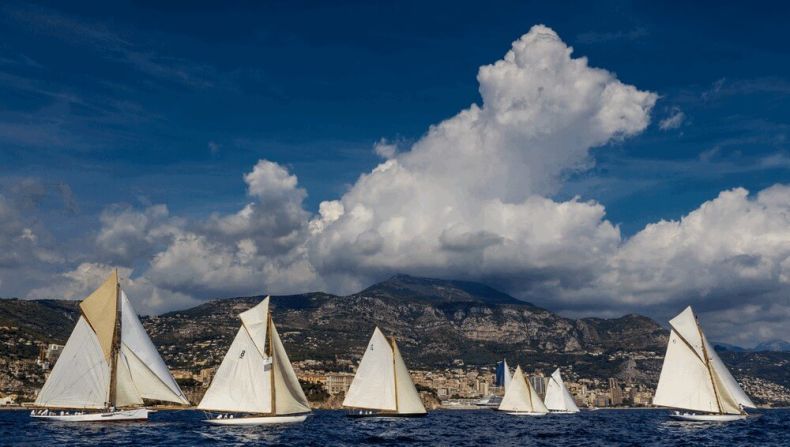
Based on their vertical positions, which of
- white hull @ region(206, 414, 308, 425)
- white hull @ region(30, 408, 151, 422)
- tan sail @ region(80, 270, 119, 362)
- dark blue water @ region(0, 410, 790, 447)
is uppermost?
tan sail @ region(80, 270, 119, 362)

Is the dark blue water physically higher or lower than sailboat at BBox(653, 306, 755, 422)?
lower

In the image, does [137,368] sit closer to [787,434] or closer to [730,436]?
[730,436]

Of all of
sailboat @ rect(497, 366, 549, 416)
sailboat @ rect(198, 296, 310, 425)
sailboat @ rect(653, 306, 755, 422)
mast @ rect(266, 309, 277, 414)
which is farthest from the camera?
sailboat @ rect(497, 366, 549, 416)

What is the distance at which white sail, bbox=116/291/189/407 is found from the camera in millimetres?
84500

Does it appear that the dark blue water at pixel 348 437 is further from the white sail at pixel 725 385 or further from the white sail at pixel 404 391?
the white sail at pixel 725 385

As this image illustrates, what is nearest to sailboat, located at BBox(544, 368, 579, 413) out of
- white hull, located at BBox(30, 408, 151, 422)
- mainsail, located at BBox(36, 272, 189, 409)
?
white hull, located at BBox(30, 408, 151, 422)

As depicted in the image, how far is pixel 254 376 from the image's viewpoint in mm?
83938

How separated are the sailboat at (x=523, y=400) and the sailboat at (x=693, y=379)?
4919 cm

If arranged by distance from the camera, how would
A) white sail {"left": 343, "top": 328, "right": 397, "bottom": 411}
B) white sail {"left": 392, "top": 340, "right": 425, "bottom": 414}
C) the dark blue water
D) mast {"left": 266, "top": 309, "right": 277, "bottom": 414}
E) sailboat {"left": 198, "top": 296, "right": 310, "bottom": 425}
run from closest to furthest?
the dark blue water
mast {"left": 266, "top": 309, "right": 277, "bottom": 414}
sailboat {"left": 198, "top": 296, "right": 310, "bottom": 425}
white sail {"left": 343, "top": 328, "right": 397, "bottom": 411}
white sail {"left": 392, "top": 340, "right": 425, "bottom": 414}

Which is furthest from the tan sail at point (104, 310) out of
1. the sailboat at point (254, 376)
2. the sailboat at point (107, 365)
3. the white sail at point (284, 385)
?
the white sail at point (284, 385)

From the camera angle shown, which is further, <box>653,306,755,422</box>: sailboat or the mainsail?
<box>653,306,755,422</box>: sailboat

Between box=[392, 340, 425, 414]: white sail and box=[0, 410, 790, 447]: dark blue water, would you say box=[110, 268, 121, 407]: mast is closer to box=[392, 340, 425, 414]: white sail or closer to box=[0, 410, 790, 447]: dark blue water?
box=[0, 410, 790, 447]: dark blue water

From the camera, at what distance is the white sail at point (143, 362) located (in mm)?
84500

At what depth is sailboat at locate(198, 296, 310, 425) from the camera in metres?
83.6
